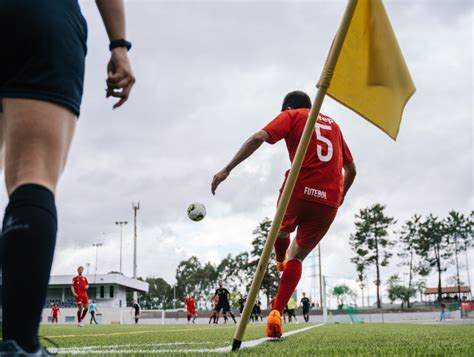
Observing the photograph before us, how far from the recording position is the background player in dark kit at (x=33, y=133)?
1.25 m

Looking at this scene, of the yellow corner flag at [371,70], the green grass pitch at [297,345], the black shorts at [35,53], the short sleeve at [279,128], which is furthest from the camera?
the short sleeve at [279,128]

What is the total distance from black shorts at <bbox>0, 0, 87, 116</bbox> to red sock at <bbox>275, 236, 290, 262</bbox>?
12.1 ft

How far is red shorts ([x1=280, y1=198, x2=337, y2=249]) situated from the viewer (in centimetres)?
454

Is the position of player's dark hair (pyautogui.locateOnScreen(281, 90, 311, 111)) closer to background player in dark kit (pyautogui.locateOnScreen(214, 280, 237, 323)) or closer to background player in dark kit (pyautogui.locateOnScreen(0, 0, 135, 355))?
background player in dark kit (pyautogui.locateOnScreen(0, 0, 135, 355))

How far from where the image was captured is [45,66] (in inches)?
54.7

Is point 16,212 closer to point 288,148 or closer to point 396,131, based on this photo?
point 396,131

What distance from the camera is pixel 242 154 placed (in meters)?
3.51

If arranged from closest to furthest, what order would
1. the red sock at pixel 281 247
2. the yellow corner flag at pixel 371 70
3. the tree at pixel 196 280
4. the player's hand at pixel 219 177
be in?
the yellow corner flag at pixel 371 70 < the player's hand at pixel 219 177 < the red sock at pixel 281 247 < the tree at pixel 196 280

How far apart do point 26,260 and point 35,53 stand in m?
0.59

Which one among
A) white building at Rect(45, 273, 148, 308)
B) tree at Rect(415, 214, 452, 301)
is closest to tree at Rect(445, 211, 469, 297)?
tree at Rect(415, 214, 452, 301)

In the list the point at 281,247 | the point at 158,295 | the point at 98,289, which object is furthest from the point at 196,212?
the point at 158,295

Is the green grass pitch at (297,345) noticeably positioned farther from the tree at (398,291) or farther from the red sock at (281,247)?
Answer: the tree at (398,291)

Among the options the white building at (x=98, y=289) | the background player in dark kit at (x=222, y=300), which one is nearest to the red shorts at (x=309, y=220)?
the background player in dark kit at (x=222, y=300)

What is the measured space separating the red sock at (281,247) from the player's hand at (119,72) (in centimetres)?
343
